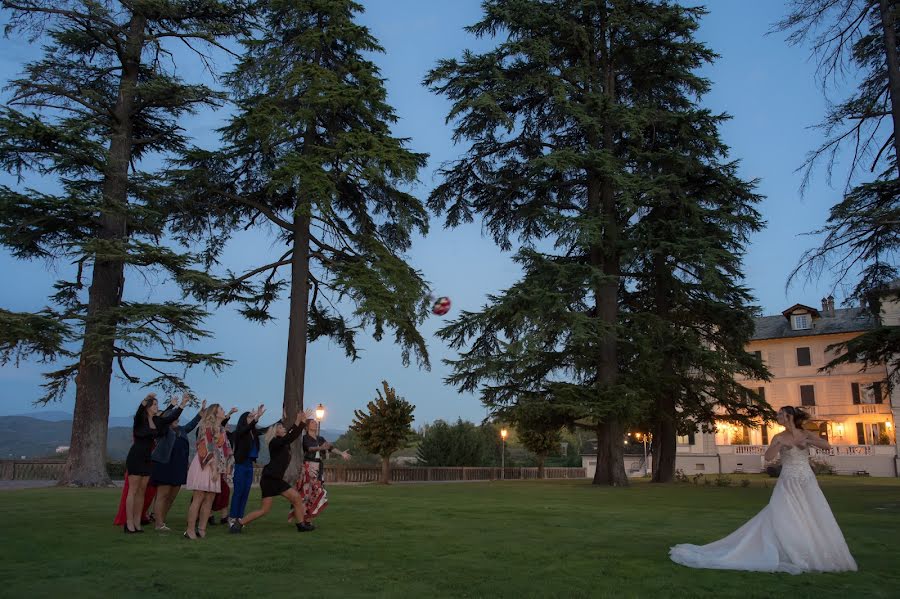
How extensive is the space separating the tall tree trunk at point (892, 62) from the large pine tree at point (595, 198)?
23.8ft

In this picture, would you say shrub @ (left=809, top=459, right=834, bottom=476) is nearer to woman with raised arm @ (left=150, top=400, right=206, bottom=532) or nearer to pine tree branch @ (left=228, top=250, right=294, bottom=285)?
pine tree branch @ (left=228, top=250, right=294, bottom=285)

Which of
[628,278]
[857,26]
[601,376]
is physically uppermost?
[857,26]

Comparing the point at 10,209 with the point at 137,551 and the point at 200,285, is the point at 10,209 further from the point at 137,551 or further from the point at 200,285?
the point at 137,551

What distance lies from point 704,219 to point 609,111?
596 centimetres

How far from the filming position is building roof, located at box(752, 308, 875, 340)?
187 ft

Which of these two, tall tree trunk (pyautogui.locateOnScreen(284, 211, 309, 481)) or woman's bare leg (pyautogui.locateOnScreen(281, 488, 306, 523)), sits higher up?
tall tree trunk (pyautogui.locateOnScreen(284, 211, 309, 481))

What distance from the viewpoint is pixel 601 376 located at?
90.3ft

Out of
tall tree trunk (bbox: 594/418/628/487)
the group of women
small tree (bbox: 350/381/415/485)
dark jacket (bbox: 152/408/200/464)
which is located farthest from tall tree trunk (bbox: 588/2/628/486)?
dark jacket (bbox: 152/408/200/464)

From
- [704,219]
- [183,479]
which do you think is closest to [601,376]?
[704,219]

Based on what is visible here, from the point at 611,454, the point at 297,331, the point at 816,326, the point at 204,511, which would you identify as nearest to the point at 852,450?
the point at 816,326

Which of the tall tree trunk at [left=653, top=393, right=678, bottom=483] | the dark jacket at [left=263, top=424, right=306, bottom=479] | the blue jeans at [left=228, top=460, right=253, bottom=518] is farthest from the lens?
the tall tree trunk at [left=653, top=393, right=678, bottom=483]

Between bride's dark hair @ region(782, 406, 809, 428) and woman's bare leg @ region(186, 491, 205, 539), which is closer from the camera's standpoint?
bride's dark hair @ region(782, 406, 809, 428)

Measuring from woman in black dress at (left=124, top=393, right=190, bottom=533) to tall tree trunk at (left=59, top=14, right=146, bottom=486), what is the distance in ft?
43.8

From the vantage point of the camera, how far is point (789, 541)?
8000 mm
